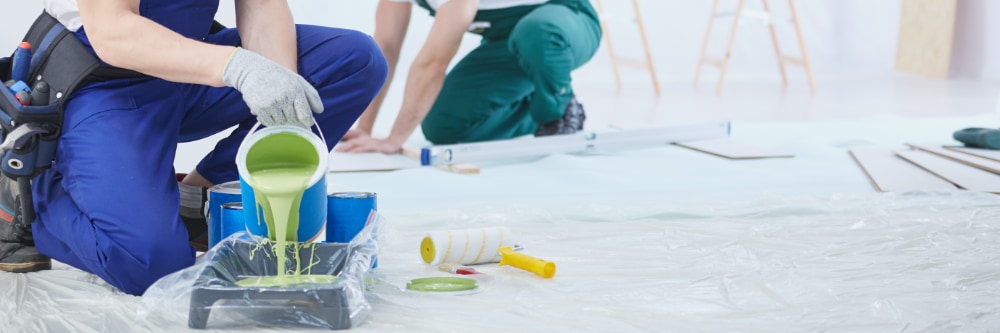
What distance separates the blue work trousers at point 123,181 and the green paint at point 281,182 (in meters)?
0.20

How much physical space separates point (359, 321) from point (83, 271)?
0.61 metres

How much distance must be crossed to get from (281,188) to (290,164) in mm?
122

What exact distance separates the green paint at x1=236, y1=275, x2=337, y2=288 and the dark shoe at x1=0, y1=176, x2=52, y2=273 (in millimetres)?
473

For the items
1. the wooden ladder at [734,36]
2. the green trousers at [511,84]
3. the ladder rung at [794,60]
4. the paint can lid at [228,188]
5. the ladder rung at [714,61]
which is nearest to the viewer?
the paint can lid at [228,188]

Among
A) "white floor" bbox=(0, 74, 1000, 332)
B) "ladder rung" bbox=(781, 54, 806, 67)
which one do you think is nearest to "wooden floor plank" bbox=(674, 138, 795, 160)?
"white floor" bbox=(0, 74, 1000, 332)

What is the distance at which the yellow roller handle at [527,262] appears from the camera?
1.79 meters

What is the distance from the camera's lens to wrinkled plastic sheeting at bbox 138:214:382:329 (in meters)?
1.45

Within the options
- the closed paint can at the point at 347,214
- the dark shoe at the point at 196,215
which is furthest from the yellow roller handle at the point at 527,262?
the dark shoe at the point at 196,215

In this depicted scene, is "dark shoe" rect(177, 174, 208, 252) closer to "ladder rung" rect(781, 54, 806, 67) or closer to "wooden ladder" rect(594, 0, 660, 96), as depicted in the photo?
"wooden ladder" rect(594, 0, 660, 96)

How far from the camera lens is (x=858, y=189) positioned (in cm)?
272

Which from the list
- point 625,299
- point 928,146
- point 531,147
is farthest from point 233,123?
point 928,146

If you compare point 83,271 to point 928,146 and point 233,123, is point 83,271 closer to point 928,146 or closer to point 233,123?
point 233,123

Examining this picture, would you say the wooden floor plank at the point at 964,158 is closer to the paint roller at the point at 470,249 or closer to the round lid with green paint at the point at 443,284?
the paint roller at the point at 470,249

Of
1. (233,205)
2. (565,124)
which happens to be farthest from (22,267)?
(565,124)
